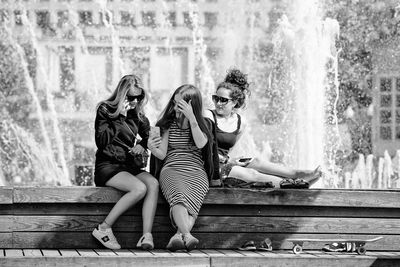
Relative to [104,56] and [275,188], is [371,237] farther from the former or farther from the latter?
[104,56]

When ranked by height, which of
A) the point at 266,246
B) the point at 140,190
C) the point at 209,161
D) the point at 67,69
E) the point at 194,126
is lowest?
the point at 67,69

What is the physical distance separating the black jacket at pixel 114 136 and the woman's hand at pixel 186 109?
37cm

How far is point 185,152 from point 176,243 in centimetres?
79

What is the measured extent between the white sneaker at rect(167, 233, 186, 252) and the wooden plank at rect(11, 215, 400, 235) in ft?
1.18

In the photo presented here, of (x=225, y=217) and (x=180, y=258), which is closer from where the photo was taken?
(x=180, y=258)

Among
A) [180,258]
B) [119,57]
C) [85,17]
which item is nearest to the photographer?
[180,258]

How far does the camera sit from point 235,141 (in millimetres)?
8508

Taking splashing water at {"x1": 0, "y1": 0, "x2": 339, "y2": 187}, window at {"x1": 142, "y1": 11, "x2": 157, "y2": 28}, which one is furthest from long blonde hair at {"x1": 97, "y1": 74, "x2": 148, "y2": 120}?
window at {"x1": 142, "y1": 11, "x2": 157, "y2": 28}

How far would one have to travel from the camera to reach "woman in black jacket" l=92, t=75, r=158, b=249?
24.3 feet

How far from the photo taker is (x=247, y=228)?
25.3 ft

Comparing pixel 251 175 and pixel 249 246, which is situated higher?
pixel 251 175

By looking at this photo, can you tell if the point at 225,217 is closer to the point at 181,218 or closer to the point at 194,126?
the point at 181,218

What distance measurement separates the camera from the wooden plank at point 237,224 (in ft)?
24.4

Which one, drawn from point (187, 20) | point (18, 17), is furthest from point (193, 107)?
point (18, 17)
